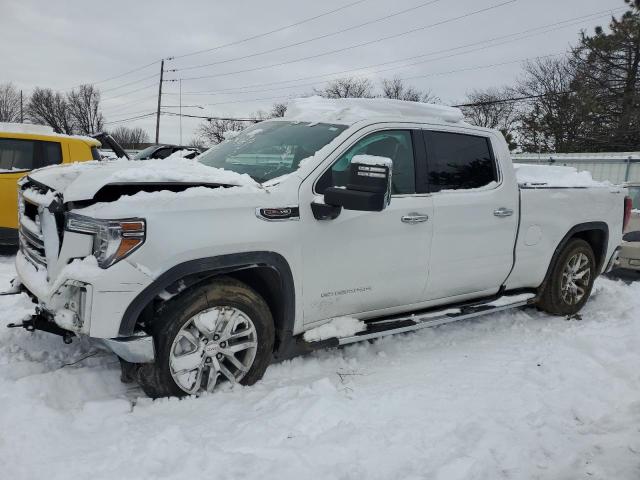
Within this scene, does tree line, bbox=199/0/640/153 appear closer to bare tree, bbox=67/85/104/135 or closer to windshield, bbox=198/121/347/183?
windshield, bbox=198/121/347/183

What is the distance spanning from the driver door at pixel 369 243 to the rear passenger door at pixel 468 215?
14cm

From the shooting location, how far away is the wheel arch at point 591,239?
5133 millimetres

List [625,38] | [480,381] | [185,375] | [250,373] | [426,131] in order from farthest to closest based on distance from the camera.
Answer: [625,38]
[426,131]
[480,381]
[250,373]
[185,375]

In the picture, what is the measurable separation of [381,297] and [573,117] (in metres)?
33.1

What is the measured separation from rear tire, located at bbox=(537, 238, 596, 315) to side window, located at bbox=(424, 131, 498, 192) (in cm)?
137

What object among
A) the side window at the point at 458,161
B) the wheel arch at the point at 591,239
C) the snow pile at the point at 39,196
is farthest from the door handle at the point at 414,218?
the snow pile at the point at 39,196

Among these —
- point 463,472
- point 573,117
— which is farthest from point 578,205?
point 573,117

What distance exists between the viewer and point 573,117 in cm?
3212

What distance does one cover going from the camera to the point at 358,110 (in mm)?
4016

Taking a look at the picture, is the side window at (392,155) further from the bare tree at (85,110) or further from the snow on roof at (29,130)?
the bare tree at (85,110)

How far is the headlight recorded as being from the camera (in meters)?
2.76

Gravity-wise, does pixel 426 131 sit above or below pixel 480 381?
above

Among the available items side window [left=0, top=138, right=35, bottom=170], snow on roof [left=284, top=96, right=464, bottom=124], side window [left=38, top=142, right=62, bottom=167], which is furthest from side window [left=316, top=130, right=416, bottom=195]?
side window [left=0, top=138, right=35, bottom=170]

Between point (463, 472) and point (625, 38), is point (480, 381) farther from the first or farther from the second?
point (625, 38)
